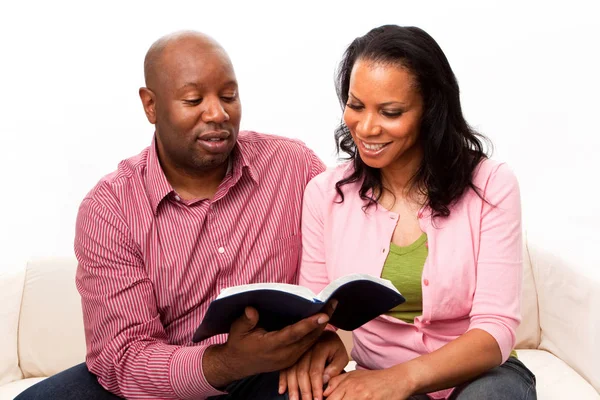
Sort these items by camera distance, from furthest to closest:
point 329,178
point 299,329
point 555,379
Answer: point 555,379, point 329,178, point 299,329

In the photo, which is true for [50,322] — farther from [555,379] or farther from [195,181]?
[555,379]

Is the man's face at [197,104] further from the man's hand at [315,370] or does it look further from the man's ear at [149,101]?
the man's hand at [315,370]

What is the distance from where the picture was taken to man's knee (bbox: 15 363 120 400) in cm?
195

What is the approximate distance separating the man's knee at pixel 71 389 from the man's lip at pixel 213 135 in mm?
668

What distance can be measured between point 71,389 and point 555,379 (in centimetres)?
141

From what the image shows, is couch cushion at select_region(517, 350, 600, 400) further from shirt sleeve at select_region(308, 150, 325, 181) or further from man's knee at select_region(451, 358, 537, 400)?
shirt sleeve at select_region(308, 150, 325, 181)

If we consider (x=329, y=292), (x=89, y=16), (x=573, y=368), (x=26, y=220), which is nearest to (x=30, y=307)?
(x=26, y=220)

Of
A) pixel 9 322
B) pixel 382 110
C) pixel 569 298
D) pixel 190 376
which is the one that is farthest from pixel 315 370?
pixel 9 322

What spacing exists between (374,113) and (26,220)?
174cm

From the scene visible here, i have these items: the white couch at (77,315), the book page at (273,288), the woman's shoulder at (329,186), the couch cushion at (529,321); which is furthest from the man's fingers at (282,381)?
the couch cushion at (529,321)

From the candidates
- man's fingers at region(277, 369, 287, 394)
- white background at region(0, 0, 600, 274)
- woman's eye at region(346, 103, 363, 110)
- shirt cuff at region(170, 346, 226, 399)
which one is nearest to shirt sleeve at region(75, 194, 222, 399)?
shirt cuff at region(170, 346, 226, 399)

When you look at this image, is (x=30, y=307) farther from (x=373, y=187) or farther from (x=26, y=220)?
(x=373, y=187)

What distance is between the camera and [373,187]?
1969mm

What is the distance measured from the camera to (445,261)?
71.8 inches
